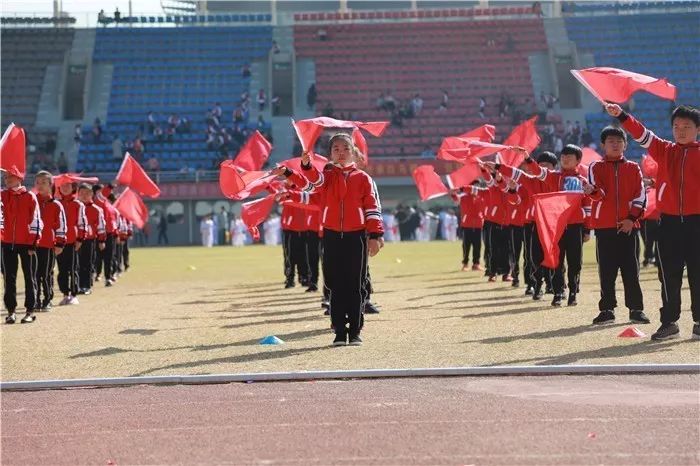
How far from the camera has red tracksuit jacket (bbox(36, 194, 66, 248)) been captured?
15531 mm

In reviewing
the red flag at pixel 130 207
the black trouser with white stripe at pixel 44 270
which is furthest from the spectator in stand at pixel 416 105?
the black trouser with white stripe at pixel 44 270

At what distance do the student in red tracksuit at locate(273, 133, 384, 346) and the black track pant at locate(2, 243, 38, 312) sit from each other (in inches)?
194

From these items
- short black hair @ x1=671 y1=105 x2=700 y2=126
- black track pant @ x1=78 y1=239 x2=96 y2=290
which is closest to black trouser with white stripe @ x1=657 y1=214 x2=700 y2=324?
short black hair @ x1=671 y1=105 x2=700 y2=126

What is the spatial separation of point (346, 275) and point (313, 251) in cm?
814

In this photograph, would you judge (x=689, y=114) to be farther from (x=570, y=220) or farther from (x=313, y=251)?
(x=313, y=251)

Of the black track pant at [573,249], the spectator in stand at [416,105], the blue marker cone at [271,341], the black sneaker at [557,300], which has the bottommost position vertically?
the black sneaker at [557,300]

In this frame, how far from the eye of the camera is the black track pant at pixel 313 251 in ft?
63.5

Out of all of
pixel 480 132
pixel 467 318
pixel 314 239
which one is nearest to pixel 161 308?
pixel 314 239

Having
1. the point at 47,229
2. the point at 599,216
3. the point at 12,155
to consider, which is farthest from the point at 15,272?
the point at 599,216

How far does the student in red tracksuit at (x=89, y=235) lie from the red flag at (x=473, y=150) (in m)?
6.01

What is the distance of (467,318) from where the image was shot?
551 inches

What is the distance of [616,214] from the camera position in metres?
12.5

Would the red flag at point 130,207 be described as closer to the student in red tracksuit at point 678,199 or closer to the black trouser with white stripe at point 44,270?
the black trouser with white stripe at point 44,270

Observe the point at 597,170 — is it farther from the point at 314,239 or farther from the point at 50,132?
the point at 50,132
